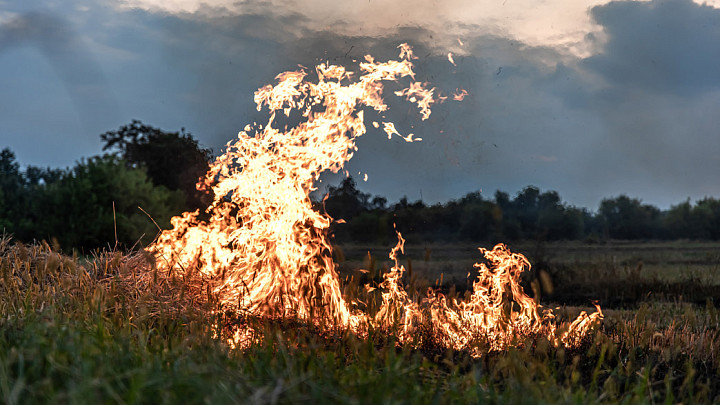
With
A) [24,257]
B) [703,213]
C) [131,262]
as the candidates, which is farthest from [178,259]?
[703,213]

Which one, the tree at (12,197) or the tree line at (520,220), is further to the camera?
the tree at (12,197)

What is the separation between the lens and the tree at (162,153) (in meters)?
41.4

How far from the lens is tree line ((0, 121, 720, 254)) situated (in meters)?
30.5

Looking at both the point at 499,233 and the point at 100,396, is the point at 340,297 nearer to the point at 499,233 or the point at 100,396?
the point at 100,396

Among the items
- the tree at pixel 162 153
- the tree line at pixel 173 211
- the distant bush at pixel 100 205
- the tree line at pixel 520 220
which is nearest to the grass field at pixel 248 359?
the tree line at pixel 520 220

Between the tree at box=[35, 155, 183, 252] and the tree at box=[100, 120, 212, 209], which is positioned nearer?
the tree at box=[35, 155, 183, 252]

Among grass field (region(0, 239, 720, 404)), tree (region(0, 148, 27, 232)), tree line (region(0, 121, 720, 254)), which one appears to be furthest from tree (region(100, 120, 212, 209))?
grass field (region(0, 239, 720, 404))

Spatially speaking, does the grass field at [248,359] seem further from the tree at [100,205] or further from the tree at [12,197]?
the tree at [12,197]

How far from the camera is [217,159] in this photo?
9086mm

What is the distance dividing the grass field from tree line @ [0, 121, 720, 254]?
35.1ft

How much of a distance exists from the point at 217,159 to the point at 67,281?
103 inches

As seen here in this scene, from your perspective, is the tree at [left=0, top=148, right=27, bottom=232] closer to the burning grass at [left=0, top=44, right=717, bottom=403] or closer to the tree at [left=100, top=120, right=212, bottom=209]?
the tree at [left=100, top=120, right=212, bottom=209]

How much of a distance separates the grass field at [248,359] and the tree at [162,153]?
104ft

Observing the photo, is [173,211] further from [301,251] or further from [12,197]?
[301,251]
